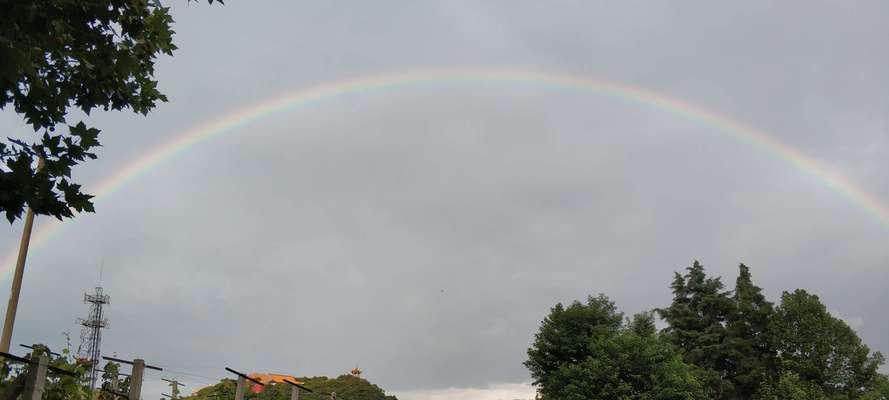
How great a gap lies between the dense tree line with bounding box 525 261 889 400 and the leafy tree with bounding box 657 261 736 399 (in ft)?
0.32

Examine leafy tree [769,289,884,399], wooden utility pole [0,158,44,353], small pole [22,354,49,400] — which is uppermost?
leafy tree [769,289,884,399]

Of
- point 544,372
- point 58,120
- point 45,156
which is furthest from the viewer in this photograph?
point 544,372

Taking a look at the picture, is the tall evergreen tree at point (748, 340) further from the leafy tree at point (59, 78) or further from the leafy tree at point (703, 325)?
the leafy tree at point (59, 78)

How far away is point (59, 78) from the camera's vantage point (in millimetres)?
6055

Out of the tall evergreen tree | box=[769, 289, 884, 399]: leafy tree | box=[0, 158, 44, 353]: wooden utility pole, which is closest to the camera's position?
box=[0, 158, 44, 353]: wooden utility pole

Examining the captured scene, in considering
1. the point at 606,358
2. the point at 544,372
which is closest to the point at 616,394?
the point at 606,358

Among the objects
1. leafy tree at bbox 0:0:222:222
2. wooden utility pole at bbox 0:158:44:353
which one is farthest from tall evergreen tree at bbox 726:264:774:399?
leafy tree at bbox 0:0:222:222

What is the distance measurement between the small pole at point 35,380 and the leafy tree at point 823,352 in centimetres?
5967

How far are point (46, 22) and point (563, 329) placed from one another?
49.9 m

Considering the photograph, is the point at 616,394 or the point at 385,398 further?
the point at 385,398

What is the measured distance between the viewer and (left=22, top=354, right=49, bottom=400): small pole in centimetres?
730

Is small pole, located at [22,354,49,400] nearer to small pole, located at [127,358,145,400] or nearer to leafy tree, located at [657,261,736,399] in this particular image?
small pole, located at [127,358,145,400]

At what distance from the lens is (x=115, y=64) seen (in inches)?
239

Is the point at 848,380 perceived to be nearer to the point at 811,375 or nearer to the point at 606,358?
the point at 811,375
